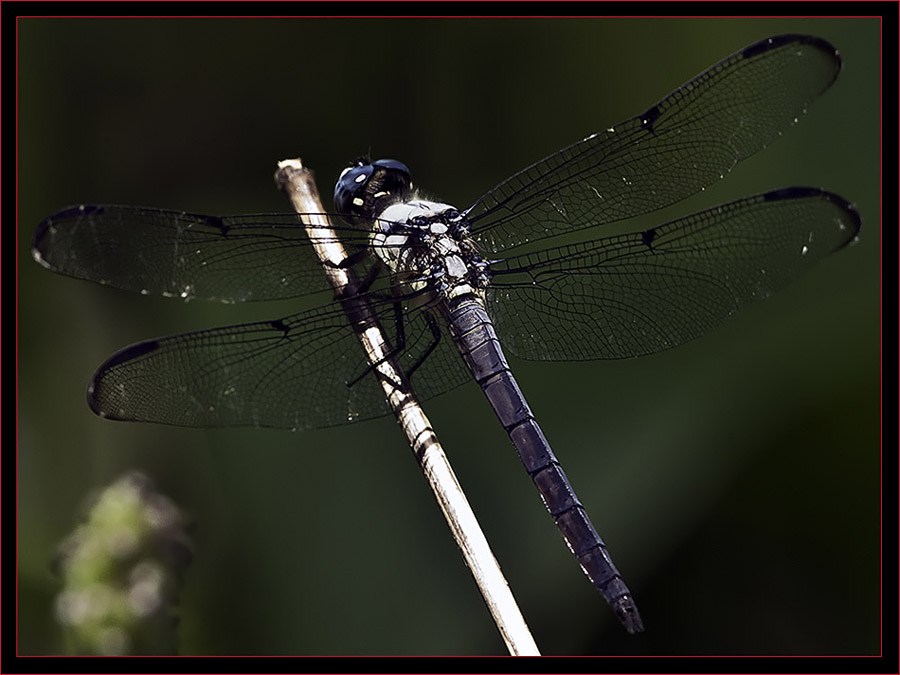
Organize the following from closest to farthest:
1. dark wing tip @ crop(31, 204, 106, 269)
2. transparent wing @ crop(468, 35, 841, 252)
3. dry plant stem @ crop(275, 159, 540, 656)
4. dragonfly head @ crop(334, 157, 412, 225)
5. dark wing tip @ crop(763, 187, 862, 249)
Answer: dry plant stem @ crop(275, 159, 540, 656) → dark wing tip @ crop(31, 204, 106, 269) → dark wing tip @ crop(763, 187, 862, 249) → transparent wing @ crop(468, 35, 841, 252) → dragonfly head @ crop(334, 157, 412, 225)

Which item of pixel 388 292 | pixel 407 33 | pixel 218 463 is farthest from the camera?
pixel 407 33

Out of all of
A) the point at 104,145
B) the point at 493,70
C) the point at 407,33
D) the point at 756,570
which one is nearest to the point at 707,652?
the point at 756,570

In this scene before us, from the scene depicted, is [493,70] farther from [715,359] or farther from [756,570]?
[756,570]

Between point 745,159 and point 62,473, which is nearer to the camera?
point 745,159

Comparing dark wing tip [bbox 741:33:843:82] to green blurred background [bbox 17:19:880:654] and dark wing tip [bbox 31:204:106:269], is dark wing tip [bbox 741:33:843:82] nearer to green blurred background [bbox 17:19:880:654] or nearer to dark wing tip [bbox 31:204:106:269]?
green blurred background [bbox 17:19:880:654]

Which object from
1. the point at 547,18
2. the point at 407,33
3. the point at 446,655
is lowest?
the point at 446,655

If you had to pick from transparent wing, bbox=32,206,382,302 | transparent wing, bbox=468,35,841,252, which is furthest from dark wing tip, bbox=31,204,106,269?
transparent wing, bbox=468,35,841,252

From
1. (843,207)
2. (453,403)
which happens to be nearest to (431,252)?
(453,403)
